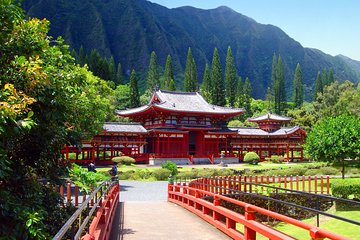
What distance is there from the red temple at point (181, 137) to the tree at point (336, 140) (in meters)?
19.3

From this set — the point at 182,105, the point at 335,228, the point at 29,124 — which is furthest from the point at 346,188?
the point at 182,105

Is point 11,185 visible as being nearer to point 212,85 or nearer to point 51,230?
point 51,230

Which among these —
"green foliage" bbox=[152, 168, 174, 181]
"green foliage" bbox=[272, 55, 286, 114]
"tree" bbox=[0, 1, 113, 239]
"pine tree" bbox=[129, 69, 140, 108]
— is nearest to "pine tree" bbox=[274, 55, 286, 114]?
"green foliage" bbox=[272, 55, 286, 114]

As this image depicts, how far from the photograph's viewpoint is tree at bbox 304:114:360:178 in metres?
27.0

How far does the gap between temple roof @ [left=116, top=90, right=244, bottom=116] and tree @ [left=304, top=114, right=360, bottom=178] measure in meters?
23.4

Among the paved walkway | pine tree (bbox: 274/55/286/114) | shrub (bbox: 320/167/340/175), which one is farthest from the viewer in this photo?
pine tree (bbox: 274/55/286/114)

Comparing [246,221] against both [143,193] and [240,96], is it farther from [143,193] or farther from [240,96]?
[240,96]

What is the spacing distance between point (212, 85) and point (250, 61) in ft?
362

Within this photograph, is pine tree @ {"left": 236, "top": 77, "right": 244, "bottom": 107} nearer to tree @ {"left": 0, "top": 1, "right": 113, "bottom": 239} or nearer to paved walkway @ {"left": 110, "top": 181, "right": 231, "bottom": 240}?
paved walkway @ {"left": 110, "top": 181, "right": 231, "bottom": 240}

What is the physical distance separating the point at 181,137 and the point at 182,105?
16.7 ft

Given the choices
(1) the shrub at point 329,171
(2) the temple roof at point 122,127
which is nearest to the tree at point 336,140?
(1) the shrub at point 329,171

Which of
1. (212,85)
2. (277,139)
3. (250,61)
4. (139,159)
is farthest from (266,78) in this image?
(139,159)

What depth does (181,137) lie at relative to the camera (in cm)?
5097

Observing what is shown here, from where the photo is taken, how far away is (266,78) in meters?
186
